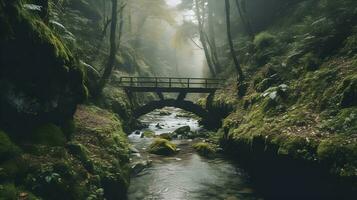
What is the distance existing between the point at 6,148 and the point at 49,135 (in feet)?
7.36

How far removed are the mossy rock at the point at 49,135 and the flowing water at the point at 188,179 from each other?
3620 mm

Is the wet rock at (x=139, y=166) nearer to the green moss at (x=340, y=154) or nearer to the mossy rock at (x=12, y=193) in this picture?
the mossy rock at (x=12, y=193)

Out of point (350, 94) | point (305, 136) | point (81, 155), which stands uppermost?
point (350, 94)

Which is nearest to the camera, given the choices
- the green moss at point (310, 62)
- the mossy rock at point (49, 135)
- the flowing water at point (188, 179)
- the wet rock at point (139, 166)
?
the mossy rock at point (49, 135)

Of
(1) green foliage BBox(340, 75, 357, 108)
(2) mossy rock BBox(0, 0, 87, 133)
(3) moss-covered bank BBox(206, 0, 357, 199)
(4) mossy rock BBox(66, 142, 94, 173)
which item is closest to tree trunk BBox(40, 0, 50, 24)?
(2) mossy rock BBox(0, 0, 87, 133)

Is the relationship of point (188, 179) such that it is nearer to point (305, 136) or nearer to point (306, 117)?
point (306, 117)

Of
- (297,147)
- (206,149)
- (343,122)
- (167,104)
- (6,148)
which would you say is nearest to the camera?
(6,148)

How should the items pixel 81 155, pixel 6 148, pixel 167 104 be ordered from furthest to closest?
1. pixel 167 104
2. pixel 81 155
3. pixel 6 148

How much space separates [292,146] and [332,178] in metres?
2.10

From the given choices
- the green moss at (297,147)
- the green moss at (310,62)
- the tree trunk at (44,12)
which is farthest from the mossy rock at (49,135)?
the green moss at (310,62)

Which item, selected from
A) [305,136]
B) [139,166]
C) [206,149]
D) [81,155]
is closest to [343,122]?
[305,136]

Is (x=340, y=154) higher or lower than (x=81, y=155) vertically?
higher

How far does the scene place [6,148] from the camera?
811 cm

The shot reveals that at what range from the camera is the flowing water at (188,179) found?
1328 cm
